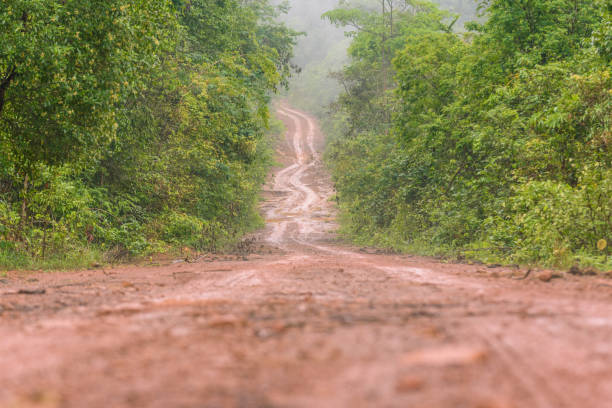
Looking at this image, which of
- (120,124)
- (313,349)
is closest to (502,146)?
(120,124)

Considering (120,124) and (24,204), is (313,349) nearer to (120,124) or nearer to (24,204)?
(24,204)

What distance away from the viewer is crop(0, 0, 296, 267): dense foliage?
752 cm

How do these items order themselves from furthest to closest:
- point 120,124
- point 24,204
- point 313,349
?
point 120,124 → point 24,204 → point 313,349

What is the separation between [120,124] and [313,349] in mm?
10155

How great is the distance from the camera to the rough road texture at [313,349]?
1.86m

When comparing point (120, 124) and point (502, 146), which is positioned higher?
point (120, 124)

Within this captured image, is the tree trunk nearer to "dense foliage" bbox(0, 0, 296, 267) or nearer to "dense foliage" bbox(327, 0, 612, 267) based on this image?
"dense foliage" bbox(0, 0, 296, 267)

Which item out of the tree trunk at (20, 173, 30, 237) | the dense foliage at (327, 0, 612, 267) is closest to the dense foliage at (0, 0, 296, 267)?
the tree trunk at (20, 173, 30, 237)

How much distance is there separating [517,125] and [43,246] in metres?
10.8

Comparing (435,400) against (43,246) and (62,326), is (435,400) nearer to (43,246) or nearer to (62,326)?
(62,326)

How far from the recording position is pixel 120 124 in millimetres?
11273

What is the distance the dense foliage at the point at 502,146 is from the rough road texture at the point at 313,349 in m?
4.31

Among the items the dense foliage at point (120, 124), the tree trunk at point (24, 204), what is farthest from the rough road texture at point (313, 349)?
the tree trunk at point (24, 204)

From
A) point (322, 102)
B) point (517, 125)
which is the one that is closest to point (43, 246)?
point (517, 125)
